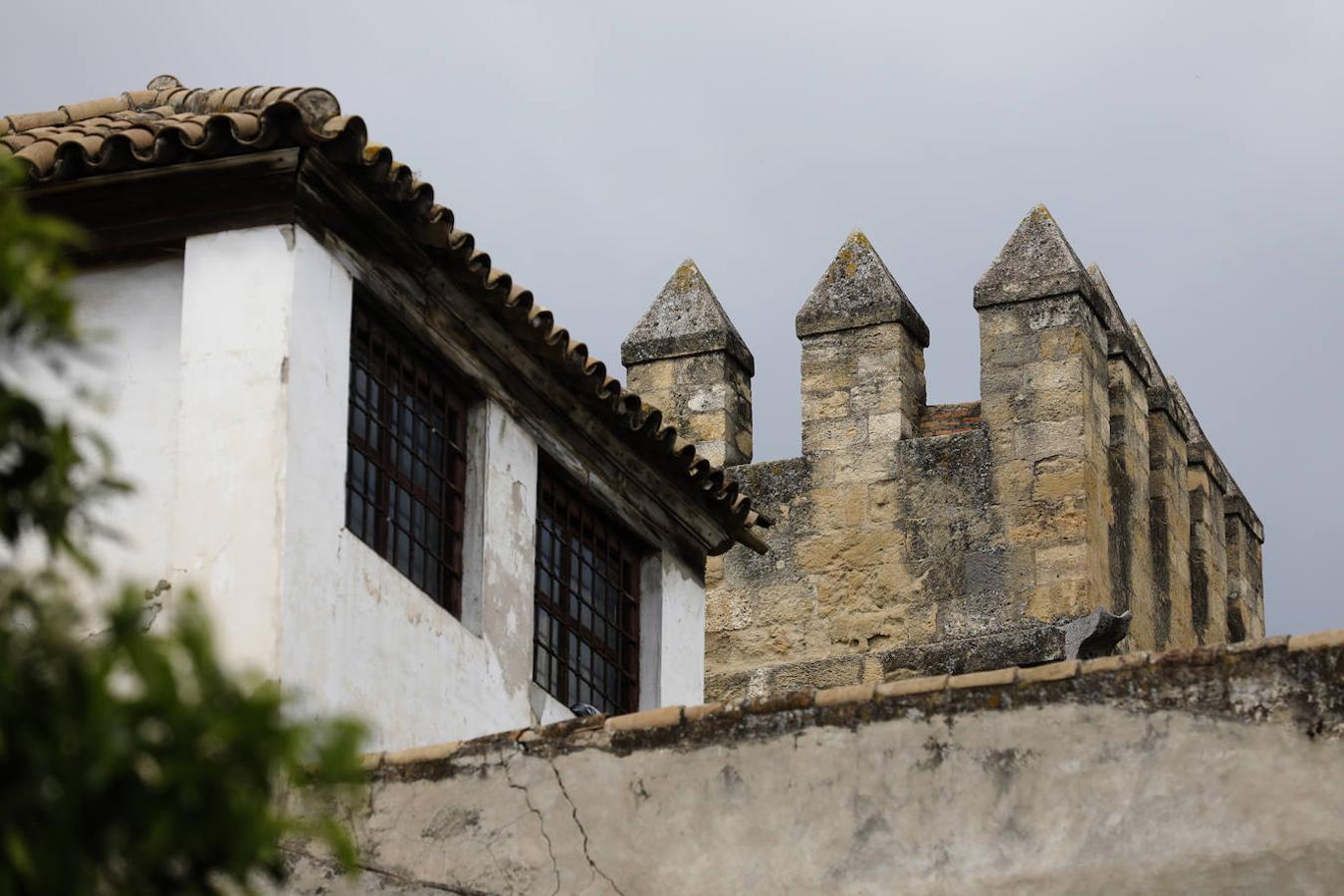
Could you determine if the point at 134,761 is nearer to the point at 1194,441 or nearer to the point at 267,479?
the point at 267,479

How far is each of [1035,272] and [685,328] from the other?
2.35 metres

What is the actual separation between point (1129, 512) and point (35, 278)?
14.3 metres

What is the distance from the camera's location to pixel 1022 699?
27.4 feet

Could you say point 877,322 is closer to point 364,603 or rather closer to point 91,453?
point 364,603

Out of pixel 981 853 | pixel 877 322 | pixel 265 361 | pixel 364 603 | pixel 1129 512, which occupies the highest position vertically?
pixel 877 322

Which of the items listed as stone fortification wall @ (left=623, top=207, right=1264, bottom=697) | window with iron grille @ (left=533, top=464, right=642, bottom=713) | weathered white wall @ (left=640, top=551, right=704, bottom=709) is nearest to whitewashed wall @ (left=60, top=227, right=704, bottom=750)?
window with iron grille @ (left=533, top=464, right=642, bottom=713)

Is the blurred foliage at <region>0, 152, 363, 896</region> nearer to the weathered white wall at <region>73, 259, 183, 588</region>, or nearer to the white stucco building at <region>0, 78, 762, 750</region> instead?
the white stucco building at <region>0, 78, 762, 750</region>

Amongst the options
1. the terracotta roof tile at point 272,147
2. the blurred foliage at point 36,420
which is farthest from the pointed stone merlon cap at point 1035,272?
the blurred foliage at point 36,420

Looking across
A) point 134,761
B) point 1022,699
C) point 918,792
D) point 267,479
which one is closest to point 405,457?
point 267,479

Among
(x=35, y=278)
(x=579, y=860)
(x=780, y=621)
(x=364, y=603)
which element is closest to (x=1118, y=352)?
(x=780, y=621)

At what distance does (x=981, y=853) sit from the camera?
827cm

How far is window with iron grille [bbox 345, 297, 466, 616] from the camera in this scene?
10.8m

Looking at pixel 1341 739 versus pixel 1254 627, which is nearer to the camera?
pixel 1341 739

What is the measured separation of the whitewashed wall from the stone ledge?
43.4 inches
